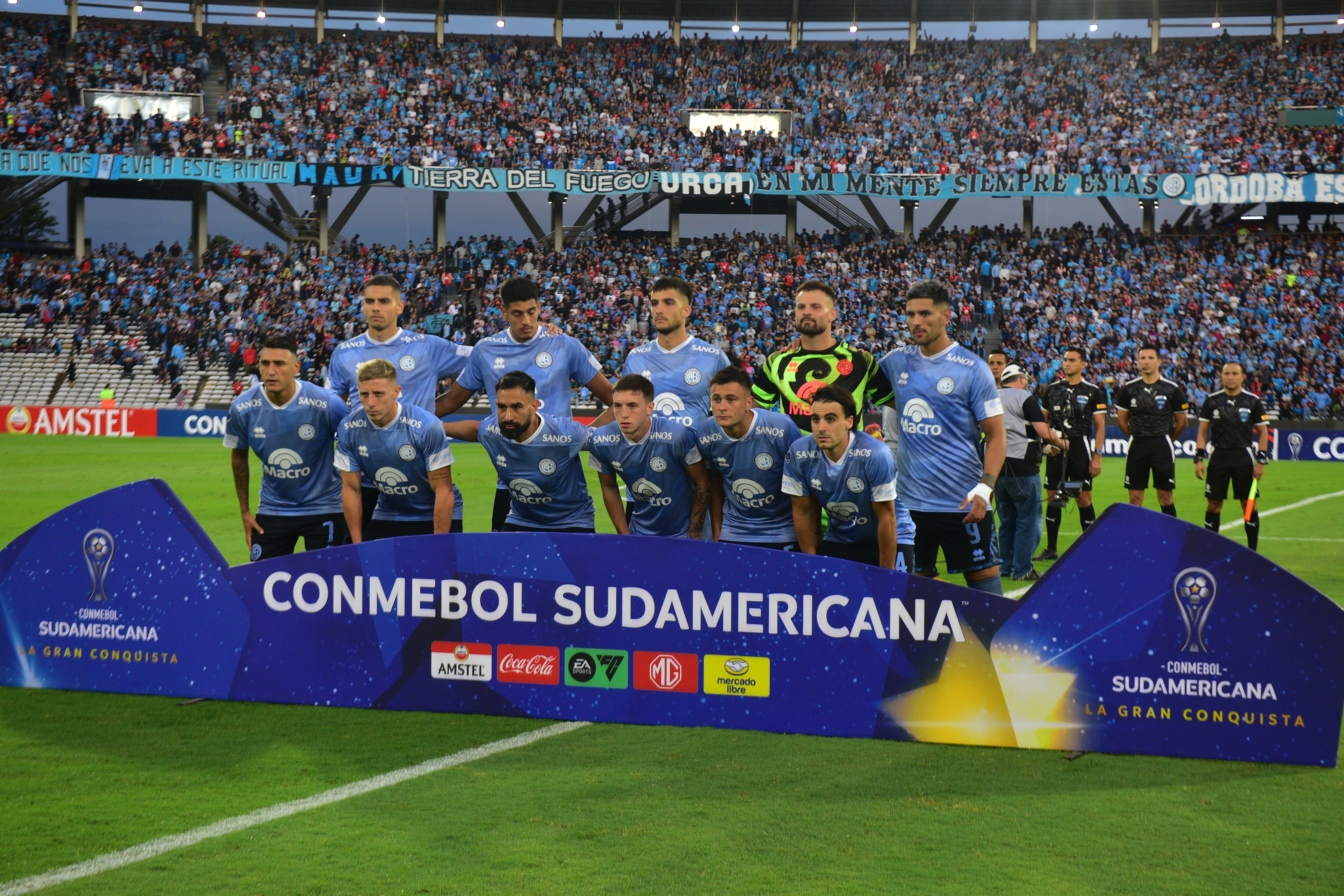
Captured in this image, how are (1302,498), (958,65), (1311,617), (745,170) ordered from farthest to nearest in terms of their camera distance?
(958,65)
(745,170)
(1302,498)
(1311,617)

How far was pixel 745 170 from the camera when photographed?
3897cm

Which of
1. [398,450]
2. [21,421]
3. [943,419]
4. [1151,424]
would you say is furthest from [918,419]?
[21,421]

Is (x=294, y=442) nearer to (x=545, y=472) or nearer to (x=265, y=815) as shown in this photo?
(x=545, y=472)

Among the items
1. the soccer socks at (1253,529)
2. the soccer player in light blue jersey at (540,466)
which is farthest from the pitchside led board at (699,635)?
the soccer socks at (1253,529)

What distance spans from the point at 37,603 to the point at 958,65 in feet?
145

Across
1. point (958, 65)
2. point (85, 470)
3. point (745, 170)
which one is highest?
point (958, 65)

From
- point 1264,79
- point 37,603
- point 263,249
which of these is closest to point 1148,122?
point 1264,79

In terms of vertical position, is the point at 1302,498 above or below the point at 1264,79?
below

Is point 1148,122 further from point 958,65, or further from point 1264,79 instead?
point 958,65

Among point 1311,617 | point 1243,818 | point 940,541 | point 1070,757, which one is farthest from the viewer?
point 940,541

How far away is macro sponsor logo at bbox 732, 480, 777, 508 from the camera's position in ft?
19.1

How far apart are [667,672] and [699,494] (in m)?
1.20

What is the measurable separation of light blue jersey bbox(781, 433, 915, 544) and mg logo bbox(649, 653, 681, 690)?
109cm

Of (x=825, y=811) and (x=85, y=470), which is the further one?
(x=85, y=470)
